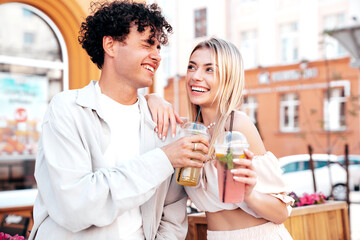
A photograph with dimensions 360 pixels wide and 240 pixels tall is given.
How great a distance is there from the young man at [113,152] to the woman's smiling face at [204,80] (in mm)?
246

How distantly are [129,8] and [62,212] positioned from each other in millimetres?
1063

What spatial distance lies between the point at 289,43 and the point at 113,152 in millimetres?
17609

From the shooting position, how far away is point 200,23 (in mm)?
20016

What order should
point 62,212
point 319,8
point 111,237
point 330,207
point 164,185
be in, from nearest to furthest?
point 62,212 < point 111,237 < point 164,185 < point 330,207 < point 319,8

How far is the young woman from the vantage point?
2195 millimetres

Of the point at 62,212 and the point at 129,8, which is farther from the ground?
the point at 129,8

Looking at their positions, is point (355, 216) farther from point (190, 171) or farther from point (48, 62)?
point (190, 171)

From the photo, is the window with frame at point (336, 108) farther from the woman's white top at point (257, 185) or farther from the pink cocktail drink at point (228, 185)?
the pink cocktail drink at point (228, 185)

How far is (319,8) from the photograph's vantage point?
17.5m

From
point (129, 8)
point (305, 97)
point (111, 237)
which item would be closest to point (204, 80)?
point (129, 8)

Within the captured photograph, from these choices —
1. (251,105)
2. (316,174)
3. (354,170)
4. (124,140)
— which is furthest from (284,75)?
(124,140)

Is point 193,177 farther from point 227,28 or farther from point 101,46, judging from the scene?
point 227,28

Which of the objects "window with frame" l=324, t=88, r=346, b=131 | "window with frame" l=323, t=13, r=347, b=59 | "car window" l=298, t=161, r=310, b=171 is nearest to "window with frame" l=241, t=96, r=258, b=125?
"window with frame" l=324, t=88, r=346, b=131

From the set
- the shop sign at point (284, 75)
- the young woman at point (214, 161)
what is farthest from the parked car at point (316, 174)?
the young woman at point (214, 161)
